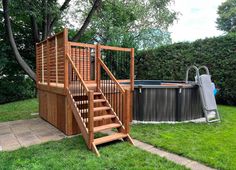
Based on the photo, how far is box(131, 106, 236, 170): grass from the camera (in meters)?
3.01

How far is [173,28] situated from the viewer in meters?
14.8

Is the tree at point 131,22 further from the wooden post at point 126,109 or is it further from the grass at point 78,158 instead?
the grass at point 78,158

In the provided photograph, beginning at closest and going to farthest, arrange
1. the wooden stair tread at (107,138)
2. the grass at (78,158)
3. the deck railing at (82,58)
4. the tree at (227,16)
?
the grass at (78,158) → the wooden stair tread at (107,138) → the deck railing at (82,58) → the tree at (227,16)

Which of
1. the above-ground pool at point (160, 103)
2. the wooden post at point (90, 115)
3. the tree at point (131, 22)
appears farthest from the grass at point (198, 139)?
the tree at point (131, 22)

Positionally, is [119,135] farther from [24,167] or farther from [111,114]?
[24,167]

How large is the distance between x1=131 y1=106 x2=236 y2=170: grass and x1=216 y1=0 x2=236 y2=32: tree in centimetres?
2030

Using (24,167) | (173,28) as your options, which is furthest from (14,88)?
(173,28)

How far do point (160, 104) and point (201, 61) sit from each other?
4.19 metres

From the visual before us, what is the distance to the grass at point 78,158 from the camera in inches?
108

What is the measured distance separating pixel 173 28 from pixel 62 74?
12.4 meters

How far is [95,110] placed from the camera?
12.8 feet

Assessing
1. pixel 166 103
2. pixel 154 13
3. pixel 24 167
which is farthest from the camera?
pixel 154 13

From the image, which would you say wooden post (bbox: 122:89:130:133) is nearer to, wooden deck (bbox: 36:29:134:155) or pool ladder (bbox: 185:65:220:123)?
wooden deck (bbox: 36:29:134:155)

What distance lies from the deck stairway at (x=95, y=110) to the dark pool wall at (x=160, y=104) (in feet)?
2.21
